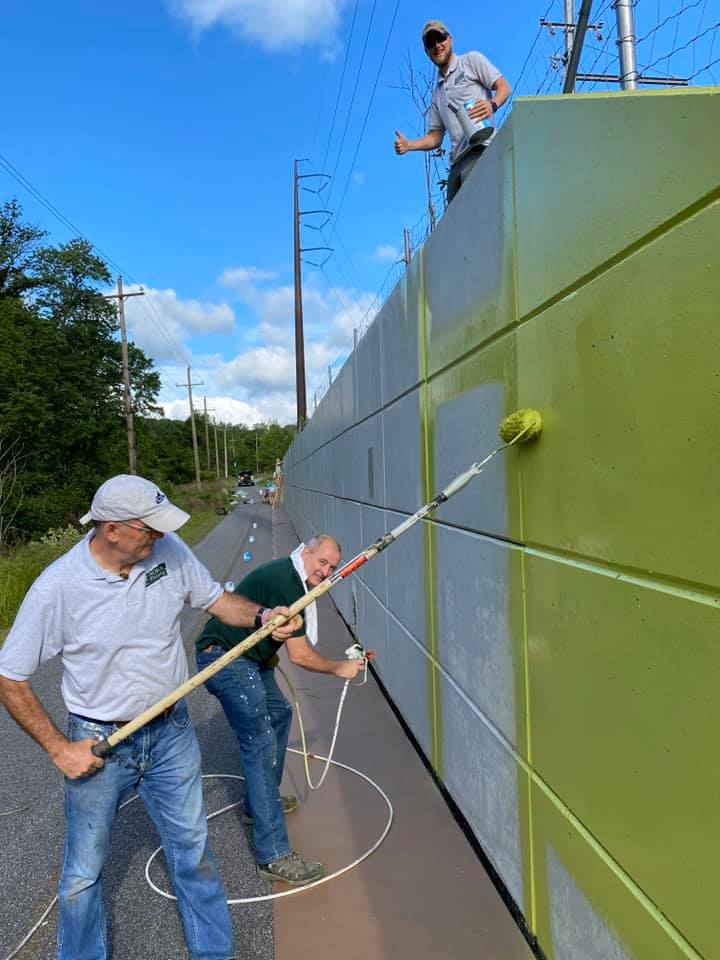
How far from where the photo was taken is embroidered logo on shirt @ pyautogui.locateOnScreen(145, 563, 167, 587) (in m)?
2.58

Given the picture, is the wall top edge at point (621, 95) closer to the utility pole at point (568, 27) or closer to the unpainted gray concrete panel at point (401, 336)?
the utility pole at point (568, 27)

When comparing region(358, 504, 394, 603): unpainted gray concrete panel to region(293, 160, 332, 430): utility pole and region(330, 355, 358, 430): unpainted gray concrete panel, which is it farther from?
region(293, 160, 332, 430): utility pole

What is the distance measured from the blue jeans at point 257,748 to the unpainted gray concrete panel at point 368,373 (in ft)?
9.65

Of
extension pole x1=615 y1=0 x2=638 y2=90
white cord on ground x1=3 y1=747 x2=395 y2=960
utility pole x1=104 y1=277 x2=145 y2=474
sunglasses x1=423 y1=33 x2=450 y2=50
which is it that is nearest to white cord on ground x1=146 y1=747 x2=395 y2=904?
white cord on ground x1=3 y1=747 x2=395 y2=960

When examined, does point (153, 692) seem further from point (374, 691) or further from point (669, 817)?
point (374, 691)

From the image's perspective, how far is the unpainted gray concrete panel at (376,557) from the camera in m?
5.61

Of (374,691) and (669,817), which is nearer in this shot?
(669,817)

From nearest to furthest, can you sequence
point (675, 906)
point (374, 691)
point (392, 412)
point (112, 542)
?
point (675, 906) → point (112, 542) → point (392, 412) → point (374, 691)

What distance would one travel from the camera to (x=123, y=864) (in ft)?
11.4

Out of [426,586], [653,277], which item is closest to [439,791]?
[426,586]

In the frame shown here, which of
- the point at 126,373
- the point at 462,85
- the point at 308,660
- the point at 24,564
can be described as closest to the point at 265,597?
the point at 308,660

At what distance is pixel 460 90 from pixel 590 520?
10.5 feet

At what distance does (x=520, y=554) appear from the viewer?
2621 mm

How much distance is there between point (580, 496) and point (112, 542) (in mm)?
1583
